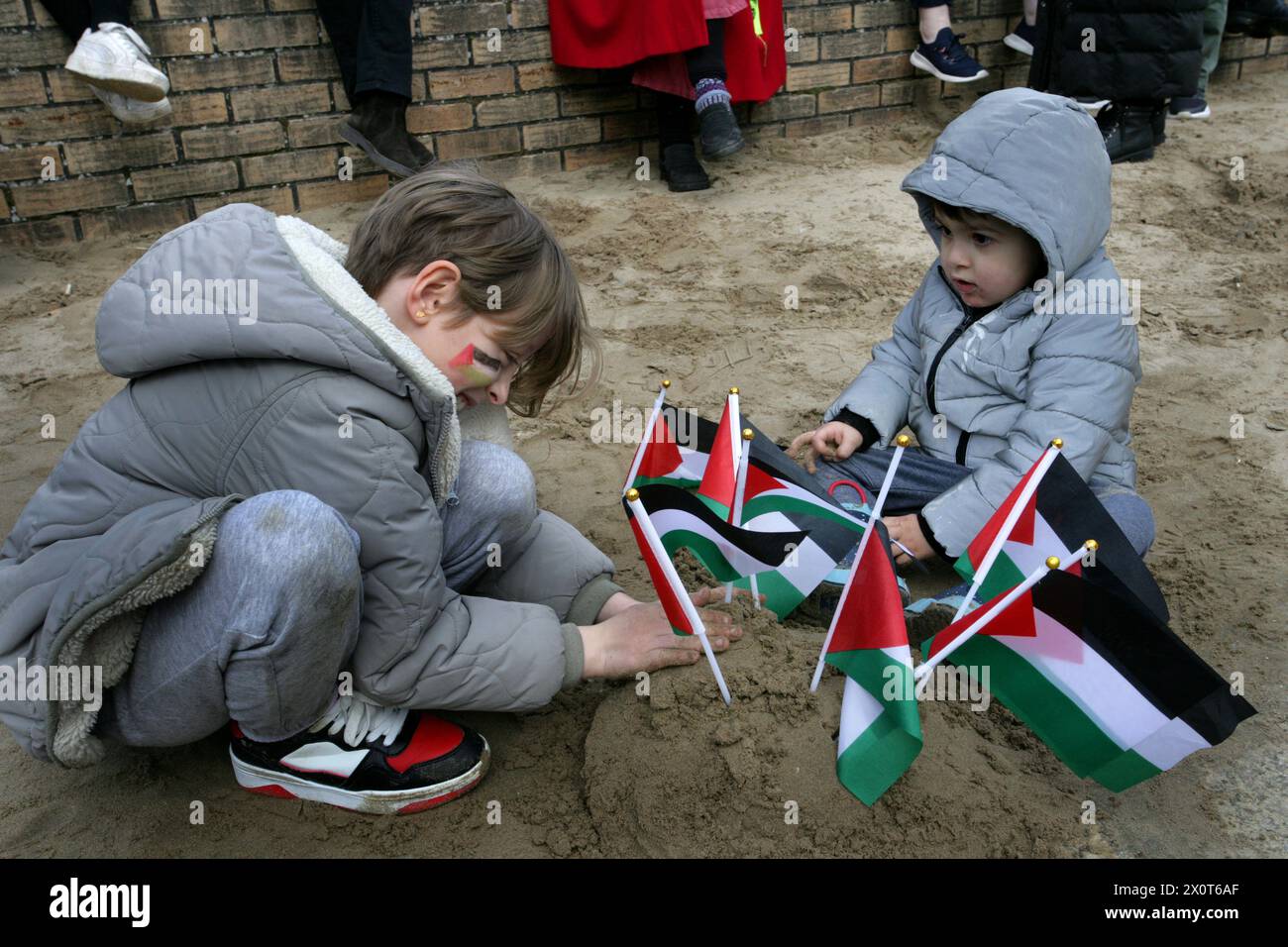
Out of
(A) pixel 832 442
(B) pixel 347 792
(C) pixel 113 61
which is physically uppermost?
(C) pixel 113 61

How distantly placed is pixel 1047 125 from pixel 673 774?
4.96 ft

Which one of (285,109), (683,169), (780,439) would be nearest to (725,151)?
(683,169)

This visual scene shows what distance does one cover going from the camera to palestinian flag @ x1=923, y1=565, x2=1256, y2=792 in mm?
1380

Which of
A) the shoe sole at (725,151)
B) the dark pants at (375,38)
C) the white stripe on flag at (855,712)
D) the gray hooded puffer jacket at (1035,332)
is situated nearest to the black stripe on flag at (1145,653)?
the white stripe on flag at (855,712)

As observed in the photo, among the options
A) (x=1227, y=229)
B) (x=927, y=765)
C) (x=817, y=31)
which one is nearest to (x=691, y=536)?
(x=927, y=765)

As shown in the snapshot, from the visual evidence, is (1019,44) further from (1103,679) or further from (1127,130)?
(1103,679)

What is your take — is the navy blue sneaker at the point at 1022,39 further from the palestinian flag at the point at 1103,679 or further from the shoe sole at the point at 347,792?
the shoe sole at the point at 347,792

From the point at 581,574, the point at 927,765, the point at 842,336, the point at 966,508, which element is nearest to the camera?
the point at 927,765

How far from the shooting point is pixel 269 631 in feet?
4.67

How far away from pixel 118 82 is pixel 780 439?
8.74 ft

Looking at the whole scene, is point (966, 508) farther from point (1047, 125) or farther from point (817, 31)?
point (817, 31)

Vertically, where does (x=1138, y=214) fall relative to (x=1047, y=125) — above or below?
below

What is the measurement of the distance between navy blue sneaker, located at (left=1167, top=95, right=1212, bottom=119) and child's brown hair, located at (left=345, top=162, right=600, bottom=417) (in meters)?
4.73

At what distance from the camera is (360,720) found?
66.4 inches
